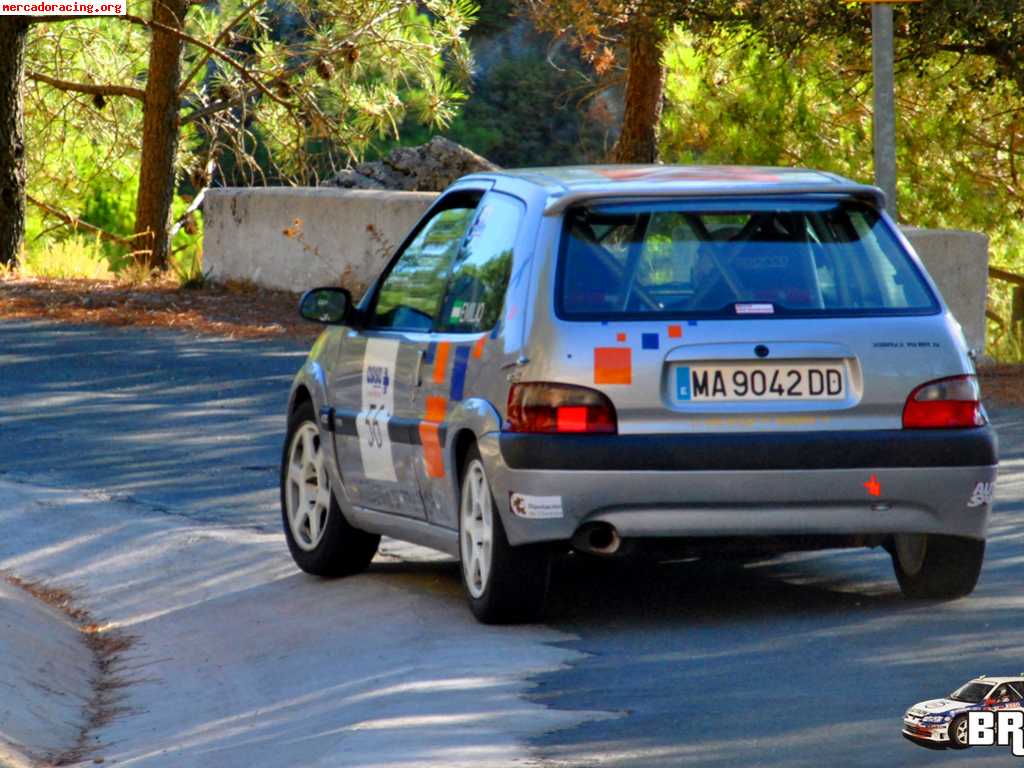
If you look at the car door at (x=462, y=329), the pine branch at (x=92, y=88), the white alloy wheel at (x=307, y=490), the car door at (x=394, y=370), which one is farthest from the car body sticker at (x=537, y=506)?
the pine branch at (x=92, y=88)

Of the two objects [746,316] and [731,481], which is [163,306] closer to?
[746,316]

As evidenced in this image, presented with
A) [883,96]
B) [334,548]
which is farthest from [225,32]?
[334,548]

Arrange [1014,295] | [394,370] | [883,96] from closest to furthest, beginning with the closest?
A: [394,370]
[883,96]
[1014,295]

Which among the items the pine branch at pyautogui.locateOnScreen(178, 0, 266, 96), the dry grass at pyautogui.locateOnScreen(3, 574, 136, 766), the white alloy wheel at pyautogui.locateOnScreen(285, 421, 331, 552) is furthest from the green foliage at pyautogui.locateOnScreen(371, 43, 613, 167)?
the white alloy wheel at pyautogui.locateOnScreen(285, 421, 331, 552)

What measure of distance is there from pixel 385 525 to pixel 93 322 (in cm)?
1193

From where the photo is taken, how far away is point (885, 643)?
714 cm

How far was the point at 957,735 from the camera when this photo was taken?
5699 mm

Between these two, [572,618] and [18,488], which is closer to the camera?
[572,618]

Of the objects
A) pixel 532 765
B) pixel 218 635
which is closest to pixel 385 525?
pixel 218 635

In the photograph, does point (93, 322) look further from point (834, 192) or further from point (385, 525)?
point (834, 192)

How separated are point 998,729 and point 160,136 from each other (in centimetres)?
2505

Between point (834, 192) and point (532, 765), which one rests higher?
point (834, 192)

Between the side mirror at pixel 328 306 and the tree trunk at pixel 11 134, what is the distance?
18.3 metres

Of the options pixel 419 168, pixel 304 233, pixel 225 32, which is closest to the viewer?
pixel 304 233
